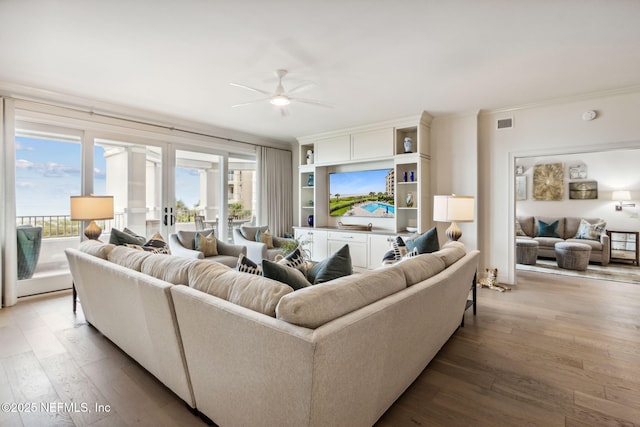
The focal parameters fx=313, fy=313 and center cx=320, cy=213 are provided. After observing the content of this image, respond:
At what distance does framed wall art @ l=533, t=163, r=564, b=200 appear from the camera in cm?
682

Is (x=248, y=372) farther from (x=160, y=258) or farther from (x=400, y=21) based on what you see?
(x=400, y=21)

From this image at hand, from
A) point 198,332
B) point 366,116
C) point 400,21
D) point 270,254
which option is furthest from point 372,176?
point 198,332

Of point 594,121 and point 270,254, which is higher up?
point 594,121

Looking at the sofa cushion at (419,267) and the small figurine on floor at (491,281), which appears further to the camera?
the small figurine on floor at (491,281)

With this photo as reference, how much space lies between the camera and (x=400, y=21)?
228 centimetres

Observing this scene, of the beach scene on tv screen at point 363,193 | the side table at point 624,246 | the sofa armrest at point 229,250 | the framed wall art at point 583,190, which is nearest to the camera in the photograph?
the sofa armrest at point 229,250

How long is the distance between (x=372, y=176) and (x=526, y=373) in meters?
3.94

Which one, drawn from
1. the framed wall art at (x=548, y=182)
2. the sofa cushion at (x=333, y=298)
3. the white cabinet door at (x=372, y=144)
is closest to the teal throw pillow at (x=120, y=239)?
the sofa cushion at (x=333, y=298)

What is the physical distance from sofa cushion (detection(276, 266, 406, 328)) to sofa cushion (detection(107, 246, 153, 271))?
1.39m

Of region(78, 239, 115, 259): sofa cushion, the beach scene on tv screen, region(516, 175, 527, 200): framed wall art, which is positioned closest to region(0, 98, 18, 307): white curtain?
region(78, 239, 115, 259): sofa cushion

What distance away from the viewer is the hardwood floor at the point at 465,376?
1721mm

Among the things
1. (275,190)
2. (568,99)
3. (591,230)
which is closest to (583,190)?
(591,230)

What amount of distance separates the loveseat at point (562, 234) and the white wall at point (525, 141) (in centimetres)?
221

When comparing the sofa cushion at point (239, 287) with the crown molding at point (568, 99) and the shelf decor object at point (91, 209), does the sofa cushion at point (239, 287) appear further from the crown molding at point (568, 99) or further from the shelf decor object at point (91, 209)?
the crown molding at point (568, 99)
